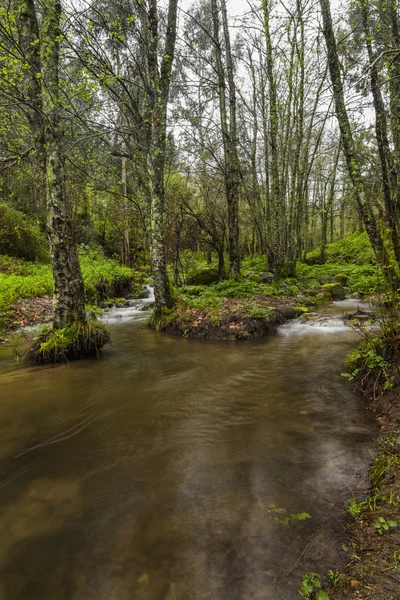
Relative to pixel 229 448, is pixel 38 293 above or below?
above

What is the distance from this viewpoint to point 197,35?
1343cm

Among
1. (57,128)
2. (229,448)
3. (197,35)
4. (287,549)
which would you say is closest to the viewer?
(287,549)

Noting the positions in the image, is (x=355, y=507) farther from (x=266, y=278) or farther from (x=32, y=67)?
(x=266, y=278)

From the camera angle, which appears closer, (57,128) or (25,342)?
(57,128)

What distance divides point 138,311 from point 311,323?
6.61 meters

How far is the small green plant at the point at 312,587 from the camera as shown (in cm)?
175

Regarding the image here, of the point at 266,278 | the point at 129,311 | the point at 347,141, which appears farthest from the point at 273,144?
the point at 129,311

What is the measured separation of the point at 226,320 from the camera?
865cm

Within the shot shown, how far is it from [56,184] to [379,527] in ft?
21.6

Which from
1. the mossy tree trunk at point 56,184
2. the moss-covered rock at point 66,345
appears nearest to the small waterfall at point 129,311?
the moss-covered rock at point 66,345

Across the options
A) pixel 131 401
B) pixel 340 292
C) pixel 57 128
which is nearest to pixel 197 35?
pixel 57 128

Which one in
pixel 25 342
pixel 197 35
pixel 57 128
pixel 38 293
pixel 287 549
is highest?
pixel 197 35

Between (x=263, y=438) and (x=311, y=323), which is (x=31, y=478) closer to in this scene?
(x=263, y=438)

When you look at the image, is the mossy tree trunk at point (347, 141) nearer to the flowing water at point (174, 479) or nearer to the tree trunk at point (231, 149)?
the flowing water at point (174, 479)
